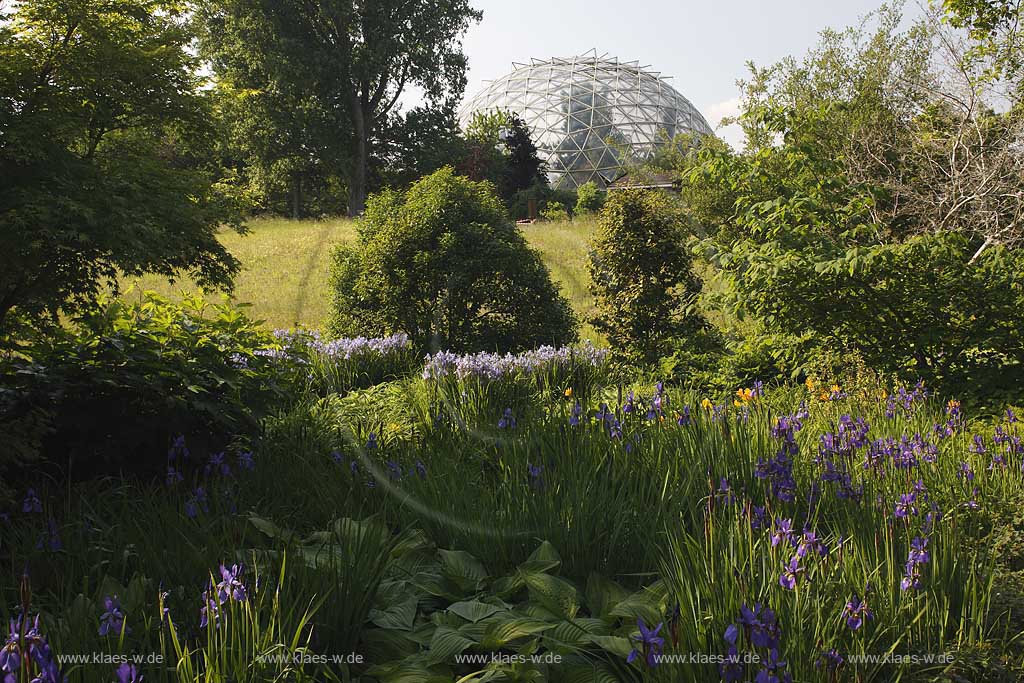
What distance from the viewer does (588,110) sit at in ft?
177

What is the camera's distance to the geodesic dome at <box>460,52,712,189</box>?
5122 cm

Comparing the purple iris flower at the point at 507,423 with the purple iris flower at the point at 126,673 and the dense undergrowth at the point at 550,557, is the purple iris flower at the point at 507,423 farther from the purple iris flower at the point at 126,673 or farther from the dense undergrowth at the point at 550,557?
the purple iris flower at the point at 126,673

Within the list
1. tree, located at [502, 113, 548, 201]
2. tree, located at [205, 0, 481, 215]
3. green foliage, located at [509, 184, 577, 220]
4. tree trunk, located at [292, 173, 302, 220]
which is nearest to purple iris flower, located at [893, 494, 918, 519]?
tree, located at [205, 0, 481, 215]

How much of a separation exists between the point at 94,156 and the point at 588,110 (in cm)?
5233

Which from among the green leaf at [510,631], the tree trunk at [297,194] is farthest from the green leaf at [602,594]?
the tree trunk at [297,194]

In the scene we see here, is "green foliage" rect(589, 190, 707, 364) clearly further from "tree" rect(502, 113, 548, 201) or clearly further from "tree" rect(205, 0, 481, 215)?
"tree" rect(502, 113, 548, 201)

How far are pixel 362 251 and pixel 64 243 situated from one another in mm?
6494

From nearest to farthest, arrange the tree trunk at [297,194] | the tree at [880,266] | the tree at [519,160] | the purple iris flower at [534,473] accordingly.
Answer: the purple iris flower at [534,473]
the tree at [880,266]
the tree trunk at [297,194]
the tree at [519,160]

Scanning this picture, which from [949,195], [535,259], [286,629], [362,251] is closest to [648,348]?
[535,259]

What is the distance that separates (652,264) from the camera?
9.35 m

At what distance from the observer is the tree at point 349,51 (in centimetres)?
2770

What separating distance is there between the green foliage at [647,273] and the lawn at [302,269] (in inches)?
62.0

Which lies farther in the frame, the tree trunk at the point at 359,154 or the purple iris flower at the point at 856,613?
the tree trunk at the point at 359,154

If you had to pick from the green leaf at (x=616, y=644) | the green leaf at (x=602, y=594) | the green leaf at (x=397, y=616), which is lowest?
the green leaf at (x=397, y=616)
